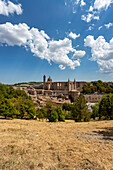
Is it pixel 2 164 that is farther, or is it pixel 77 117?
pixel 77 117

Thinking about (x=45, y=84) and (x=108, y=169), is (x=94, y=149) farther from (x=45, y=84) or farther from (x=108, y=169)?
(x=45, y=84)

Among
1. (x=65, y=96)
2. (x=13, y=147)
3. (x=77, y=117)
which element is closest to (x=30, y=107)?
(x=77, y=117)

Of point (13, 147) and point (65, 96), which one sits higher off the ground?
point (65, 96)

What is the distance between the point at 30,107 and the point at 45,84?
72.7 metres

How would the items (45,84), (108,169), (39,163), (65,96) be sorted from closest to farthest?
(108,169), (39,163), (65,96), (45,84)

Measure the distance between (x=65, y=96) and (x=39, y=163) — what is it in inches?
2696

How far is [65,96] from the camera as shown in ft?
237

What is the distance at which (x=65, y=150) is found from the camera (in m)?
5.48

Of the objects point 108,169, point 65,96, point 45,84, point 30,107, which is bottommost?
point 108,169

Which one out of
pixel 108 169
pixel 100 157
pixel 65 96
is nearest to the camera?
pixel 108 169

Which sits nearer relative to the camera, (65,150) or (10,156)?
(10,156)

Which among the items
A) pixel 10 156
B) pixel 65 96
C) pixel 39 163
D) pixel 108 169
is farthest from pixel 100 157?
pixel 65 96

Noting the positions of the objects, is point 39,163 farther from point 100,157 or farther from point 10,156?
point 100,157

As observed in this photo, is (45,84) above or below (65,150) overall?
above
